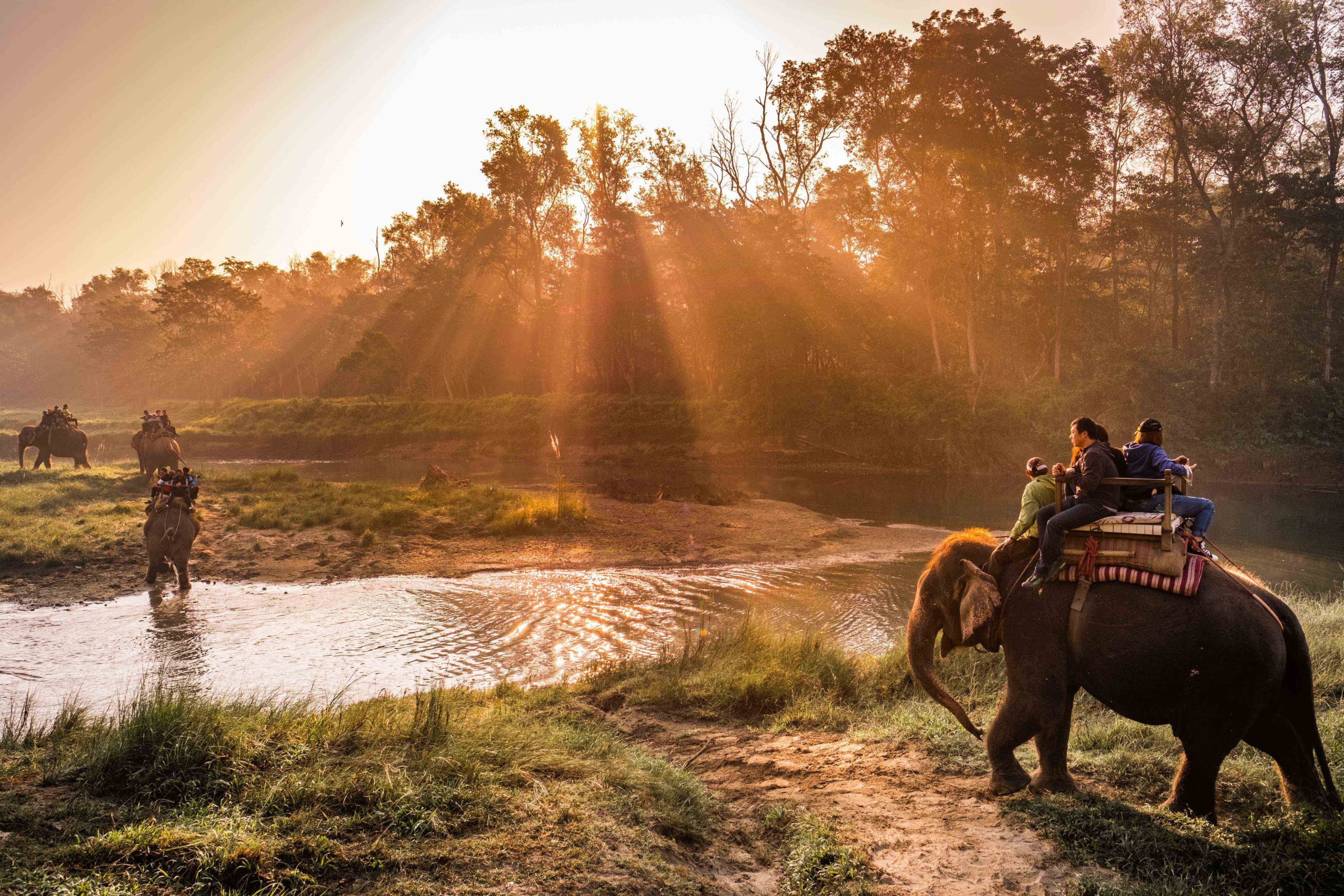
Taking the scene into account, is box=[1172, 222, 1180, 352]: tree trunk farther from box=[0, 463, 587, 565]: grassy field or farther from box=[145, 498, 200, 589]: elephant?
box=[145, 498, 200, 589]: elephant

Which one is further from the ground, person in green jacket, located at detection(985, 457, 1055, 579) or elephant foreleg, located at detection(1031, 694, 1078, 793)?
person in green jacket, located at detection(985, 457, 1055, 579)

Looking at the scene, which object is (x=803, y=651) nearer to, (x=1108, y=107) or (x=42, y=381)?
(x=1108, y=107)

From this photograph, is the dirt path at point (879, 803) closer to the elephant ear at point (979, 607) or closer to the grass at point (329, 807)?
the grass at point (329, 807)

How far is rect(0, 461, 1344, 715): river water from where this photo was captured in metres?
9.22

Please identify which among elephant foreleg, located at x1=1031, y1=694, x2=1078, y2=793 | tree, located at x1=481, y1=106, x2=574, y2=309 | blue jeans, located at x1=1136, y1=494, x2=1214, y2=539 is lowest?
elephant foreleg, located at x1=1031, y1=694, x2=1078, y2=793

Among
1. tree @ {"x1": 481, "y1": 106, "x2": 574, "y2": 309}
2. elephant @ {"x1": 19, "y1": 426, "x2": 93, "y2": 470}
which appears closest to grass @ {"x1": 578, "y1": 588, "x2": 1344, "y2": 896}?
elephant @ {"x1": 19, "y1": 426, "x2": 93, "y2": 470}

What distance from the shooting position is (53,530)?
14867mm

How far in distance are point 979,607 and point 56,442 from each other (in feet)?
96.1

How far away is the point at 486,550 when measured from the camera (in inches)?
679

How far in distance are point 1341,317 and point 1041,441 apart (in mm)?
12993

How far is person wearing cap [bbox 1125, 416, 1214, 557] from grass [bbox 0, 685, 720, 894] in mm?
3793

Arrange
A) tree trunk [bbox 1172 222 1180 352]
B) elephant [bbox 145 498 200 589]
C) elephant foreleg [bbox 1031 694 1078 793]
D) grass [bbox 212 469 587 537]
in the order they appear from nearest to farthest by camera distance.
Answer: elephant foreleg [bbox 1031 694 1078 793] → elephant [bbox 145 498 200 589] → grass [bbox 212 469 587 537] → tree trunk [bbox 1172 222 1180 352]

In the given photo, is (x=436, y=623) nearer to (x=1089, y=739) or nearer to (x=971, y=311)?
(x=1089, y=739)

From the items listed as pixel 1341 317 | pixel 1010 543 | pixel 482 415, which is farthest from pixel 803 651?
pixel 482 415
